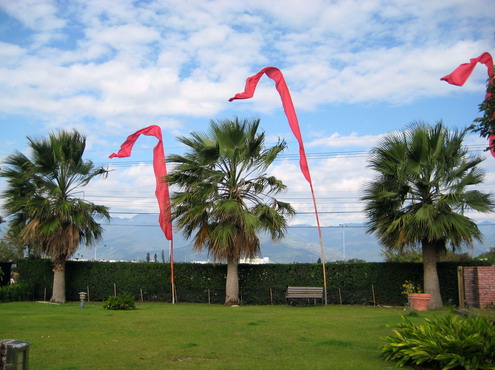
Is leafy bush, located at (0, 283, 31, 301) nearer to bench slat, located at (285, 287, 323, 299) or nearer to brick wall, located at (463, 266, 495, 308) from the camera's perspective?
bench slat, located at (285, 287, 323, 299)

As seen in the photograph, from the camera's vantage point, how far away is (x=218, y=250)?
21.6 metres

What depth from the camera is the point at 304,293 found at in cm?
2234

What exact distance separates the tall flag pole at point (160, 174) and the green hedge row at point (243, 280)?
102 centimetres

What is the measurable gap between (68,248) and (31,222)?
1.92 meters

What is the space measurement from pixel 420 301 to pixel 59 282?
612 inches

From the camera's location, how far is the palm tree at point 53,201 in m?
23.7

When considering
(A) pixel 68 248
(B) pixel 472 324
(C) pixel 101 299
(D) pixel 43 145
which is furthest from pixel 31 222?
(B) pixel 472 324

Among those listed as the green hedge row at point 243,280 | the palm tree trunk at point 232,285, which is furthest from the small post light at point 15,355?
the green hedge row at point 243,280

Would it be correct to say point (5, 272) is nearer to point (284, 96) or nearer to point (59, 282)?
point (59, 282)

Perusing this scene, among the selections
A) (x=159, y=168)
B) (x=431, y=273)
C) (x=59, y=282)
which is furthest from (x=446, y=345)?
(x=59, y=282)

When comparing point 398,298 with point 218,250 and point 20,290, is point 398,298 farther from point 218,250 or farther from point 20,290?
point 20,290

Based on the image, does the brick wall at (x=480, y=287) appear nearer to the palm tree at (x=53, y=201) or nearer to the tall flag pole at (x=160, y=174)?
the tall flag pole at (x=160, y=174)

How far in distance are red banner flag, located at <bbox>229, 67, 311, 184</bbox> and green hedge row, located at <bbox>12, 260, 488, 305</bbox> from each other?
171 inches

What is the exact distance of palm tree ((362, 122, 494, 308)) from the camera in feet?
62.1
